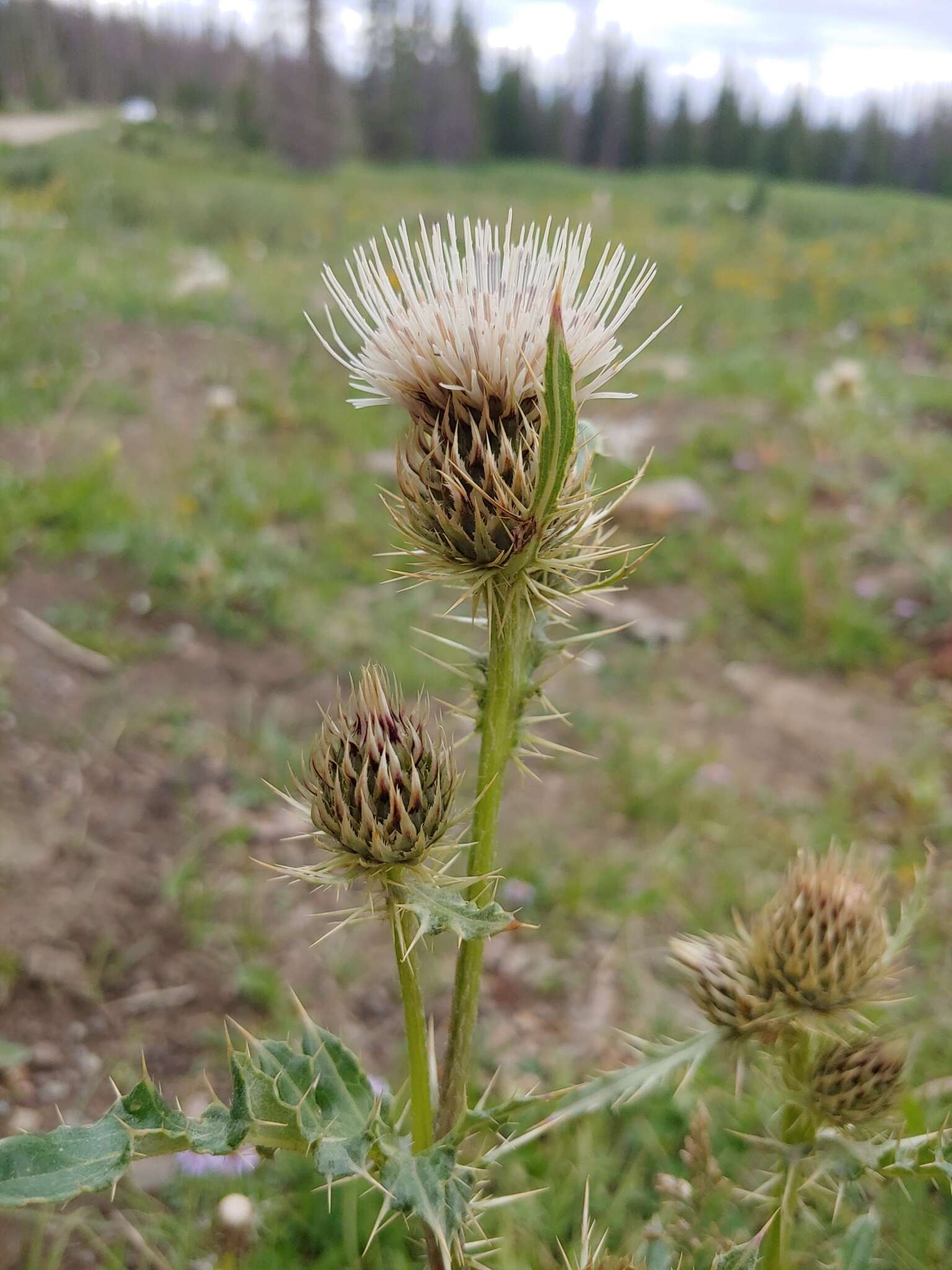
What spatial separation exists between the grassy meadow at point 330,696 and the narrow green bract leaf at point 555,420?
13.9 inches

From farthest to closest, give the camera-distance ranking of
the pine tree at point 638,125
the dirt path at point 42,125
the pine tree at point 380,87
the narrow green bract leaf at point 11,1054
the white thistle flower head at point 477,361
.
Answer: the pine tree at point 638,125
the pine tree at point 380,87
the dirt path at point 42,125
the narrow green bract leaf at point 11,1054
the white thistle flower head at point 477,361

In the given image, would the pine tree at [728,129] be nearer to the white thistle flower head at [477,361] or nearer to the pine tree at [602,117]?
the pine tree at [602,117]

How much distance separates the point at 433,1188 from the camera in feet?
4.02

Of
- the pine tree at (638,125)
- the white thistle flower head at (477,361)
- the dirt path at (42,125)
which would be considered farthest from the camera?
the pine tree at (638,125)

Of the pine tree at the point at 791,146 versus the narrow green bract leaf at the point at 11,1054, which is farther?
the pine tree at the point at 791,146

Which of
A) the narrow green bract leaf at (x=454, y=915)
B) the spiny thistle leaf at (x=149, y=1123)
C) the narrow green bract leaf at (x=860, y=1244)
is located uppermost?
the narrow green bract leaf at (x=454, y=915)

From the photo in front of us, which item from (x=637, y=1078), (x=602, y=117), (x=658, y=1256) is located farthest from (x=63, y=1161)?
(x=602, y=117)

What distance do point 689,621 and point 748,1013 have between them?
3.85 meters

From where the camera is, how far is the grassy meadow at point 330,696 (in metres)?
2.45

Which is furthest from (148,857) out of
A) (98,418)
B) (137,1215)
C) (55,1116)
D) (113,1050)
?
(98,418)

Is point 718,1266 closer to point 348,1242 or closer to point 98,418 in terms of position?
point 348,1242

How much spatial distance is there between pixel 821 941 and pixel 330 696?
2933mm

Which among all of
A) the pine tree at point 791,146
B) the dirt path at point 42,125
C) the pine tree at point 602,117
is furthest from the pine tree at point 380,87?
the pine tree at point 791,146

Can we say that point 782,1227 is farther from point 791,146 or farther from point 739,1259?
point 791,146
